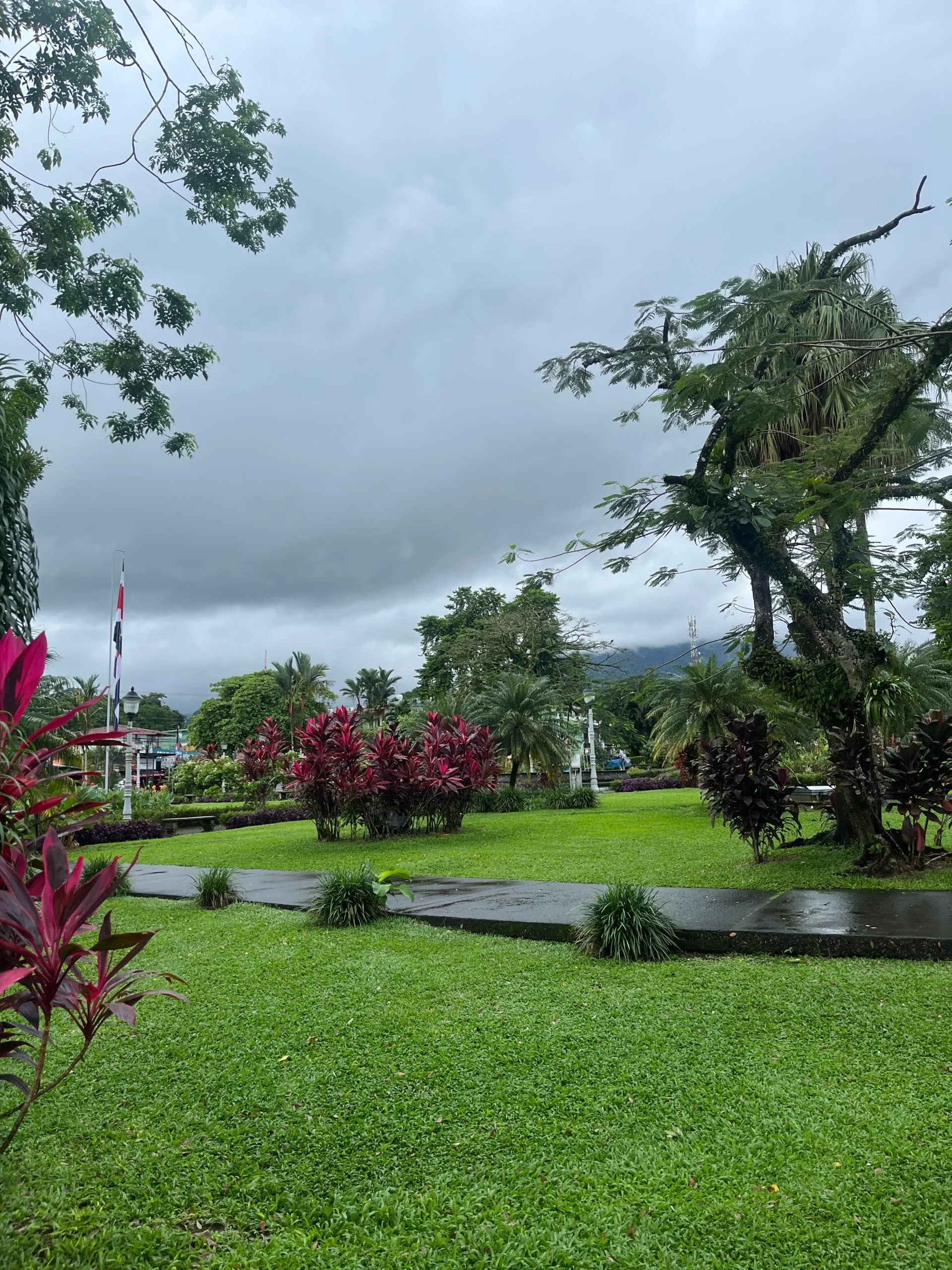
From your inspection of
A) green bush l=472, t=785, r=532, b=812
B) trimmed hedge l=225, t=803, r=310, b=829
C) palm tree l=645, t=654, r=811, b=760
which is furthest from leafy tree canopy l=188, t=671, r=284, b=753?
palm tree l=645, t=654, r=811, b=760

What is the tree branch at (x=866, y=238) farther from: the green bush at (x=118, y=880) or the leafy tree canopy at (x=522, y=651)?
the leafy tree canopy at (x=522, y=651)

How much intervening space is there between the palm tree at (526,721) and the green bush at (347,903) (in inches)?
590

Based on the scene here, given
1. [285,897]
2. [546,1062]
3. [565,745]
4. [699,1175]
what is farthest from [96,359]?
[565,745]

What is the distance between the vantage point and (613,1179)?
2.18 m

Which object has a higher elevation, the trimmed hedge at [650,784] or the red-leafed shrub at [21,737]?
the red-leafed shrub at [21,737]

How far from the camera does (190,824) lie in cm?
1881

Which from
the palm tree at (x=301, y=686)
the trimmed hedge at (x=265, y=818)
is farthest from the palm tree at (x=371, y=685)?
the trimmed hedge at (x=265, y=818)

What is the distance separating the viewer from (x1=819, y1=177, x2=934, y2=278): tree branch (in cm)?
545

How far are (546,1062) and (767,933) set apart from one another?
6.48 ft

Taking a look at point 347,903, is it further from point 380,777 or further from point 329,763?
point 380,777

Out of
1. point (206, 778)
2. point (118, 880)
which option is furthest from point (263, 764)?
point (118, 880)

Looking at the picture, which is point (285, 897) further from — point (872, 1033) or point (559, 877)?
point (872, 1033)

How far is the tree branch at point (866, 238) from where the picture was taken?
5.45 metres

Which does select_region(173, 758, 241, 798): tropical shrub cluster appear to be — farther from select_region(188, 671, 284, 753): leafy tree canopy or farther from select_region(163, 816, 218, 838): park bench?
select_region(188, 671, 284, 753): leafy tree canopy
